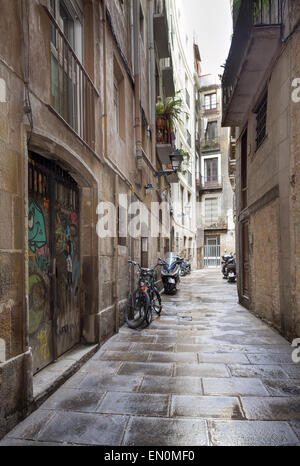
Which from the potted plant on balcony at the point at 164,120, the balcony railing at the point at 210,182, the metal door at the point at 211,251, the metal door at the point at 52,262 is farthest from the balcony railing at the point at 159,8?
the metal door at the point at 211,251

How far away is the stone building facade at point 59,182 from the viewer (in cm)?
276

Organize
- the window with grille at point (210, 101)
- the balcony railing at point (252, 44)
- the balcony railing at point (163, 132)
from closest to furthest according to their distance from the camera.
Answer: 1. the balcony railing at point (252, 44)
2. the balcony railing at point (163, 132)
3. the window with grille at point (210, 101)

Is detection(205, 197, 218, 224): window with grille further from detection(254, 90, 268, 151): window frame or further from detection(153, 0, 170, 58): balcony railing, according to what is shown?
detection(254, 90, 268, 151): window frame

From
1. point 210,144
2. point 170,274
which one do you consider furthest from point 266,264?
point 210,144

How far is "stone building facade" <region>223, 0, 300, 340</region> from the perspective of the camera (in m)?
5.09

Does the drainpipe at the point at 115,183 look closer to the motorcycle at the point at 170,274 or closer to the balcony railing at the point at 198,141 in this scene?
the motorcycle at the point at 170,274

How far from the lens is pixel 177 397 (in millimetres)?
3283

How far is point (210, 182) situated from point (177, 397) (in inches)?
1158

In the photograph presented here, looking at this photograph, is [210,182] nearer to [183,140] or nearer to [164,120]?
[183,140]

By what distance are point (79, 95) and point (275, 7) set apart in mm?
3822

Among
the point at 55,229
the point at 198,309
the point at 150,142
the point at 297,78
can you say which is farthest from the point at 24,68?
the point at 150,142

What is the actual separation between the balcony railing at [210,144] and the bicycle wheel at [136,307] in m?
26.9

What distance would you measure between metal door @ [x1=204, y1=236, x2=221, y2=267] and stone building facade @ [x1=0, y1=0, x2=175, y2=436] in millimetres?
23918

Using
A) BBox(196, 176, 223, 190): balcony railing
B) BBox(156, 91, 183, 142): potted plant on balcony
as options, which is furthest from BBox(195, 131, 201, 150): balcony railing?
BBox(156, 91, 183, 142): potted plant on balcony
